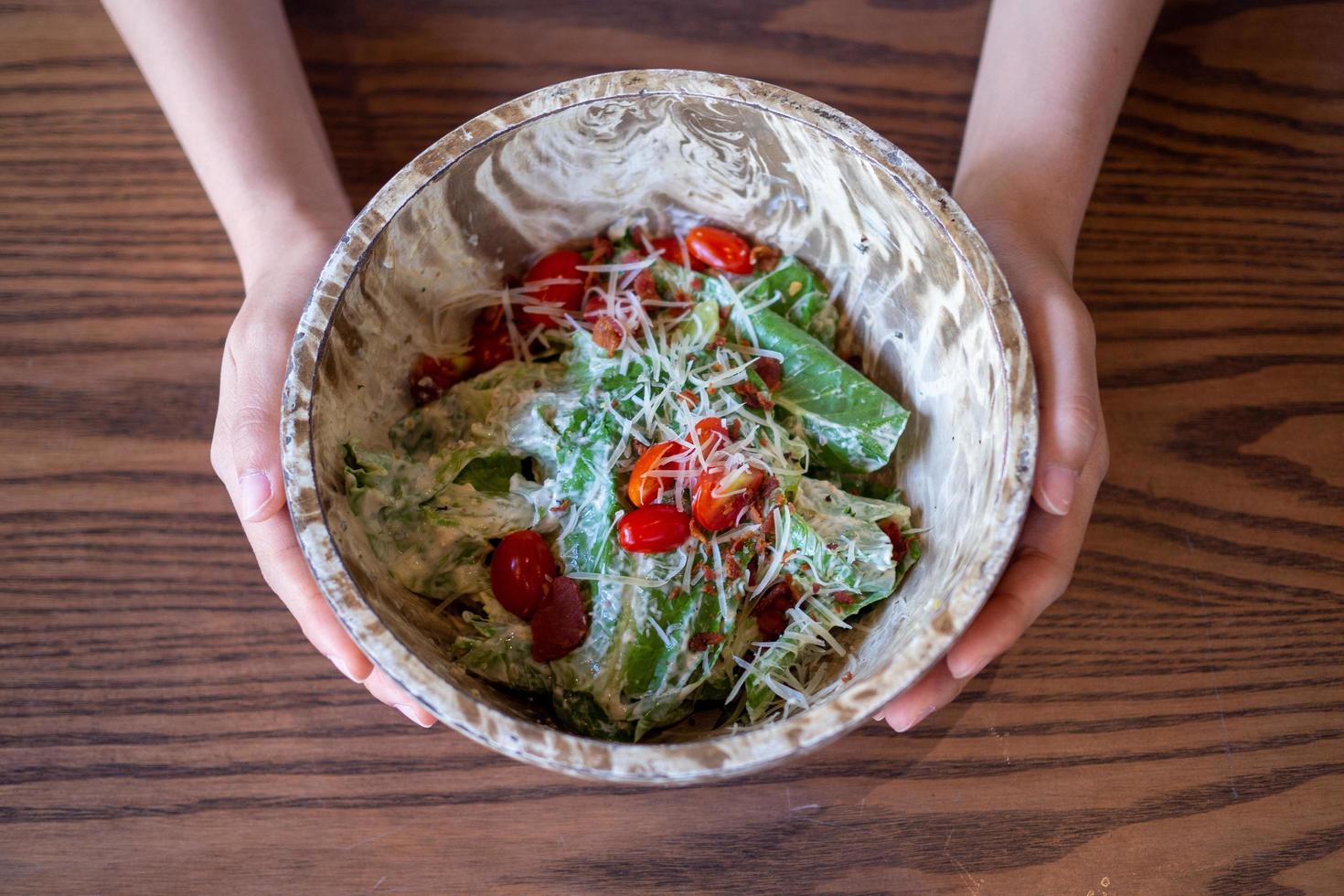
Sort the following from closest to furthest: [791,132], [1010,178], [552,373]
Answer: [791,132] < [552,373] < [1010,178]

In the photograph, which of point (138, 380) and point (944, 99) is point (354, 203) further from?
point (944, 99)

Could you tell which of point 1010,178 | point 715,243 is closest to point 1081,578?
point 1010,178

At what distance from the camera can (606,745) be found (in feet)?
3.55

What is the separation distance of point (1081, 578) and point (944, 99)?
1028mm

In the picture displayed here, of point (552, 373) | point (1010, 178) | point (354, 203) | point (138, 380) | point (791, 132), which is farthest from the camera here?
point (354, 203)

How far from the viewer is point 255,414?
4.56 ft

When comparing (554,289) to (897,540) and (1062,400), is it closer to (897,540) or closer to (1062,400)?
(897,540)

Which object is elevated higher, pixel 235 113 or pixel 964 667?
→ pixel 235 113

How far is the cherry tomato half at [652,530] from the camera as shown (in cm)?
134

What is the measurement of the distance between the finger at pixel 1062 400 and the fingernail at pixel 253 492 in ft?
3.49

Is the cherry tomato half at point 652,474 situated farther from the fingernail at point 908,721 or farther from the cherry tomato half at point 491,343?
the fingernail at point 908,721

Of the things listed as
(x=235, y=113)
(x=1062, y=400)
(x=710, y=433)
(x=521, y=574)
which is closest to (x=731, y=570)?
(x=710, y=433)

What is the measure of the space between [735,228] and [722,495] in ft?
1.78

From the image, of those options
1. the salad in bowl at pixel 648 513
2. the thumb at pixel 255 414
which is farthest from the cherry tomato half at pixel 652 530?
the thumb at pixel 255 414
